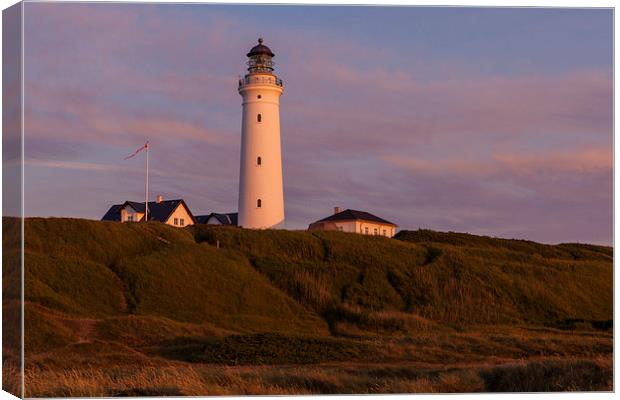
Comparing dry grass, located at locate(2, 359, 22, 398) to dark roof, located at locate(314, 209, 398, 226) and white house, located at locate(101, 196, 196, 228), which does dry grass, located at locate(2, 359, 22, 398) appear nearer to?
white house, located at locate(101, 196, 196, 228)

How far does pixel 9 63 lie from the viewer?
12125 millimetres

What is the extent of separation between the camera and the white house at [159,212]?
49031 mm

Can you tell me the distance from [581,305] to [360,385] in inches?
799

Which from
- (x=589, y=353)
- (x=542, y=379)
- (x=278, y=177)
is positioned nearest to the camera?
(x=542, y=379)

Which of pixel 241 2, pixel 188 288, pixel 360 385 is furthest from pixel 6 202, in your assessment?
pixel 188 288

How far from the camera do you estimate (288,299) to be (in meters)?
30.1

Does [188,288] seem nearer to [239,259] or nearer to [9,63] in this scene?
[239,259]

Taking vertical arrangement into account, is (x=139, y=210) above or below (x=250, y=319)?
above

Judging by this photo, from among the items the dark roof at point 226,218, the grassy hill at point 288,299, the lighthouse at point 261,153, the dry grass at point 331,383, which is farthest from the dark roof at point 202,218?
the dry grass at point 331,383

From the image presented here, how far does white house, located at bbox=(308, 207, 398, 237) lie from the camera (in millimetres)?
50969

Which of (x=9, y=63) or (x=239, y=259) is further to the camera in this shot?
(x=239, y=259)

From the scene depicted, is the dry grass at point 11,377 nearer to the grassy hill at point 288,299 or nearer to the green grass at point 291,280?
the grassy hill at point 288,299

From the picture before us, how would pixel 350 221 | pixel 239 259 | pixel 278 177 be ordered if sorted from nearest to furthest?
pixel 239 259
pixel 278 177
pixel 350 221

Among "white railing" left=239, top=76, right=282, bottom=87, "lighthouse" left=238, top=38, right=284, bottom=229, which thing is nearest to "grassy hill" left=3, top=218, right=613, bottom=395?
"lighthouse" left=238, top=38, right=284, bottom=229
